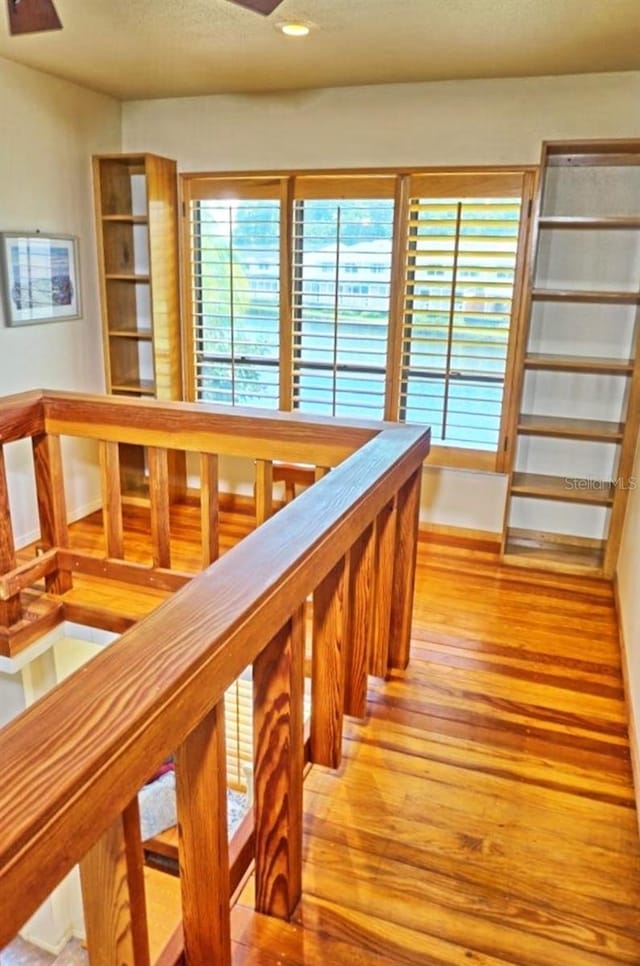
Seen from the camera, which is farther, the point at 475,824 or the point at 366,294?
the point at 366,294

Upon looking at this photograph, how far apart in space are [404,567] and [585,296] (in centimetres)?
175

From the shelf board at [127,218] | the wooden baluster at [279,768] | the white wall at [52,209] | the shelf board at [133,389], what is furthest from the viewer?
the shelf board at [133,389]

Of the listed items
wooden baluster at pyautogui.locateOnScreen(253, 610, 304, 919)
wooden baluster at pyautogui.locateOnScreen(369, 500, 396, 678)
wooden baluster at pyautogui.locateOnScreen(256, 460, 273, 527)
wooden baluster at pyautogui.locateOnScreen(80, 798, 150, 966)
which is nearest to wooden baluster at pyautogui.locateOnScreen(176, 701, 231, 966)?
wooden baluster at pyautogui.locateOnScreen(80, 798, 150, 966)

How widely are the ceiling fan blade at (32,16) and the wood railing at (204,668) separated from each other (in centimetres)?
116

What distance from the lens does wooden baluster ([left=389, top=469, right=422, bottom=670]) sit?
2.08m

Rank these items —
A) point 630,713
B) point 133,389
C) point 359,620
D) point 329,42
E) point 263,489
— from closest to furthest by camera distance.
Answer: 1. point 359,620
2. point 630,713
3. point 263,489
4. point 329,42
5. point 133,389

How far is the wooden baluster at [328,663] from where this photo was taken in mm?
1537

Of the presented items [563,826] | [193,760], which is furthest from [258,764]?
[563,826]

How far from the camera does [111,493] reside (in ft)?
7.94

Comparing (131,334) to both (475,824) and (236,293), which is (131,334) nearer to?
(236,293)

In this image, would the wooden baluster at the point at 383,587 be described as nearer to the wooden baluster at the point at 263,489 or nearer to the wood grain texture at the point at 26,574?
the wooden baluster at the point at 263,489

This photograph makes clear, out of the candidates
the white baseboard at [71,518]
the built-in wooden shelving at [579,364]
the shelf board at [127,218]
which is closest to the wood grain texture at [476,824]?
the built-in wooden shelving at [579,364]

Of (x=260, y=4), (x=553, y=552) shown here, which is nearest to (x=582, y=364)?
(x=553, y=552)

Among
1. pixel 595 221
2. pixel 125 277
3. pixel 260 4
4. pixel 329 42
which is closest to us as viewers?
pixel 260 4
